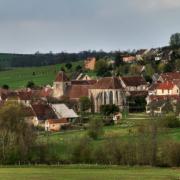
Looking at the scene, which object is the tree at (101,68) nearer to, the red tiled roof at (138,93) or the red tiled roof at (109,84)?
the red tiled roof at (138,93)

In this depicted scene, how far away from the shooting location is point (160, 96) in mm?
98812

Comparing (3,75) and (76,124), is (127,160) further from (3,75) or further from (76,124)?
(3,75)

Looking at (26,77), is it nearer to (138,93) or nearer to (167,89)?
(138,93)

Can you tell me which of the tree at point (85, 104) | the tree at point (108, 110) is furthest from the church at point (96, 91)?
the tree at point (108, 110)

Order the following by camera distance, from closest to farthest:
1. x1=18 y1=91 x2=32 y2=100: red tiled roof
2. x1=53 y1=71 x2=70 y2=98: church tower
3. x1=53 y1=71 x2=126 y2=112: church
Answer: x1=18 y1=91 x2=32 y2=100: red tiled roof, x1=53 y1=71 x2=126 y2=112: church, x1=53 y1=71 x2=70 y2=98: church tower

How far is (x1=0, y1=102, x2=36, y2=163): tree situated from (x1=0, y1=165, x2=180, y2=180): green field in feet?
18.0

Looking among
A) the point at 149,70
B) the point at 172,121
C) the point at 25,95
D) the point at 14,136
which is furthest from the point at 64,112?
the point at 149,70

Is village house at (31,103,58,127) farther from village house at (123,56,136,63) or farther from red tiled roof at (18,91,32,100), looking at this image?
village house at (123,56,136,63)

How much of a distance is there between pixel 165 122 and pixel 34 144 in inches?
881

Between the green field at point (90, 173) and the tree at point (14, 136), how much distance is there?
5497 mm

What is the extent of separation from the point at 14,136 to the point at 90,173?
13813 millimetres

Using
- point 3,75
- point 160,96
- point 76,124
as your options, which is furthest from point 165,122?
point 3,75

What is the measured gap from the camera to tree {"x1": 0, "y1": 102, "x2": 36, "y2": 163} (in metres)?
51.7

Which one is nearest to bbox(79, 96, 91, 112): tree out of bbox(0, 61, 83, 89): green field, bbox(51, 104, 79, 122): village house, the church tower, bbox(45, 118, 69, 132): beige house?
bbox(51, 104, 79, 122): village house
